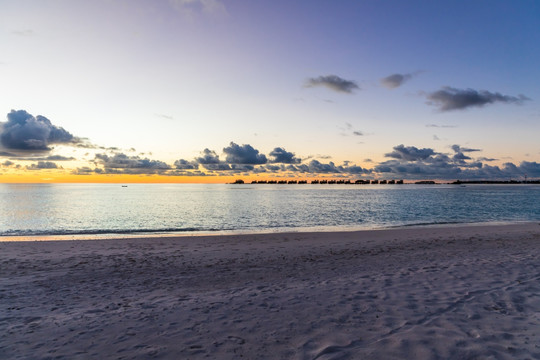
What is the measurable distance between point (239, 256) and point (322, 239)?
8691mm

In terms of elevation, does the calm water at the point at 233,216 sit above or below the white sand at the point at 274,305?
below

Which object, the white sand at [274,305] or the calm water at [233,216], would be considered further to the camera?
the calm water at [233,216]

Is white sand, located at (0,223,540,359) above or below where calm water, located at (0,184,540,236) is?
above

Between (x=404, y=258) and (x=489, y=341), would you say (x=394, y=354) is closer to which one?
(x=489, y=341)

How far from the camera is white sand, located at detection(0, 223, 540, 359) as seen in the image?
6.95 metres

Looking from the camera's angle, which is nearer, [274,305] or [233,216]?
[274,305]

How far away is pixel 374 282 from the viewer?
11945 mm

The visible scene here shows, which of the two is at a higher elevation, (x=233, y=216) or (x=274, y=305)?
(x=274, y=305)

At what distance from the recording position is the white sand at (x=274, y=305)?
22.8 feet

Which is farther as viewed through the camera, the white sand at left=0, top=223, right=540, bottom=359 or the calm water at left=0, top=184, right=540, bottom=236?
the calm water at left=0, top=184, right=540, bottom=236

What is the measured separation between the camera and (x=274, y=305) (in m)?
9.72

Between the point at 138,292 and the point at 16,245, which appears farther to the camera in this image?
the point at 16,245

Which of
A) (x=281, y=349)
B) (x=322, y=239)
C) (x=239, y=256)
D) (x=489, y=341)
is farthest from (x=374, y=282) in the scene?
(x=322, y=239)

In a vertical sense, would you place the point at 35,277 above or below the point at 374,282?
below
